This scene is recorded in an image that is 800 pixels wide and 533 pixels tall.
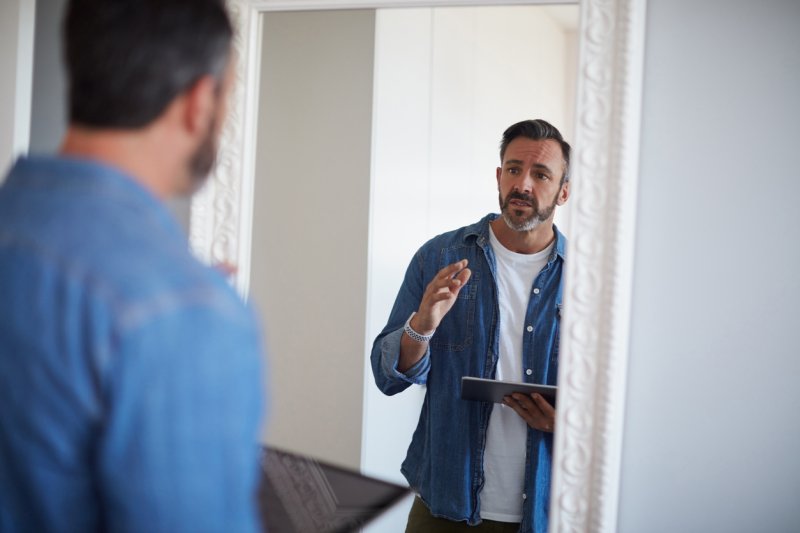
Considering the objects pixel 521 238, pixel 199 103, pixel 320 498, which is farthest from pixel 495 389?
pixel 199 103

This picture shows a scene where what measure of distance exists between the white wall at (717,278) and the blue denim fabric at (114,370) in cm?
78

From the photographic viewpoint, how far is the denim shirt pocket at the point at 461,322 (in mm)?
1168

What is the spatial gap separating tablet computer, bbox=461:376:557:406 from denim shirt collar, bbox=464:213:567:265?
0.20 meters

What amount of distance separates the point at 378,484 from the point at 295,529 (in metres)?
0.12

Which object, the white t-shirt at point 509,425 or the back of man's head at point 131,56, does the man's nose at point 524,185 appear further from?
the back of man's head at point 131,56

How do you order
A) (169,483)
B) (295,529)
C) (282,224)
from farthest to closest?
(282,224) → (295,529) → (169,483)

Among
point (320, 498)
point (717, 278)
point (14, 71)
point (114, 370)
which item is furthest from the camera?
point (14, 71)

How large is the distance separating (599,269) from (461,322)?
24cm

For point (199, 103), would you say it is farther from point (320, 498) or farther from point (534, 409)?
point (534, 409)

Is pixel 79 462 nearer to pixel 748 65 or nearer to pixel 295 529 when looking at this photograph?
pixel 295 529

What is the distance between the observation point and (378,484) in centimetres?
87

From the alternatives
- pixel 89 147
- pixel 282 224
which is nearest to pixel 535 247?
pixel 282 224

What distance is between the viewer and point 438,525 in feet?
3.87

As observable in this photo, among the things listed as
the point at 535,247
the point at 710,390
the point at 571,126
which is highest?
the point at 571,126
